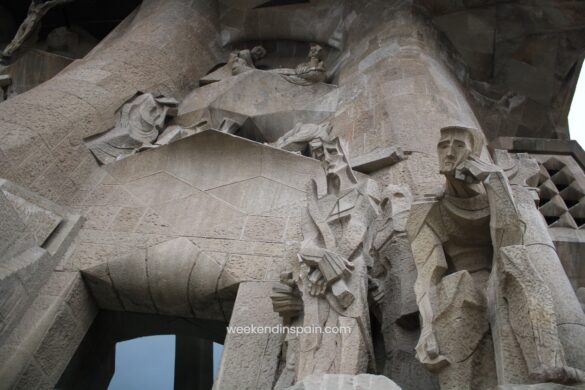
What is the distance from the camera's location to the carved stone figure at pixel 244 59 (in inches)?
340

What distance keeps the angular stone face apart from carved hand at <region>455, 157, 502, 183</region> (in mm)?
12

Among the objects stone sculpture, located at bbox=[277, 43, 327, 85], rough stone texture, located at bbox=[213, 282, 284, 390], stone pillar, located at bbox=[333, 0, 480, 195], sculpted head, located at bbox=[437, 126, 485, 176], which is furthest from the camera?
stone sculpture, located at bbox=[277, 43, 327, 85]

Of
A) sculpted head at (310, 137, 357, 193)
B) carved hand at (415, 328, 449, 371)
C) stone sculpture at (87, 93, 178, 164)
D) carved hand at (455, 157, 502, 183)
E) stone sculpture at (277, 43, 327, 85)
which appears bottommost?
carved hand at (415, 328, 449, 371)

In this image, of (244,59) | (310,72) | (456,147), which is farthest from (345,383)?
(244,59)

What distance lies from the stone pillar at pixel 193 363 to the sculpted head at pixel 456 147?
3368 millimetres

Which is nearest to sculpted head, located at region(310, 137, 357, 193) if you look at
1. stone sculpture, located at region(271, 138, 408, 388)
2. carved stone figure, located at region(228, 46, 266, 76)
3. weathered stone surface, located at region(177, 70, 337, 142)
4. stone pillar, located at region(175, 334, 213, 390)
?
stone sculpture, located at region(271, 138, 408, 388)

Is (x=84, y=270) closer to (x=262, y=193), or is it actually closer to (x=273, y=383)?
(x=262, y=193)

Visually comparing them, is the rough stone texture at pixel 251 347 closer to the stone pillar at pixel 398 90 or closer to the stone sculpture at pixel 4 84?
the stone pillar at pixel 398 90

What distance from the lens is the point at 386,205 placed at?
4613 millimetres

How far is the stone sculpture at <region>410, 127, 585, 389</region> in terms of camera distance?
8.73ft

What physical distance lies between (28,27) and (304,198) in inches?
261

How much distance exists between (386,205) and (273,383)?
1513mm

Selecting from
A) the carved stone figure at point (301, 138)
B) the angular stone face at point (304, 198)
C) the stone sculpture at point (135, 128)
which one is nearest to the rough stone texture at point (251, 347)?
the angular stone face at point (304, 198)

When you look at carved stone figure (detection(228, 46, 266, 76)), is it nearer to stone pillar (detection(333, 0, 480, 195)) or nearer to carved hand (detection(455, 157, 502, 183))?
stone pillar (detection(333, 0, 480, 195))
